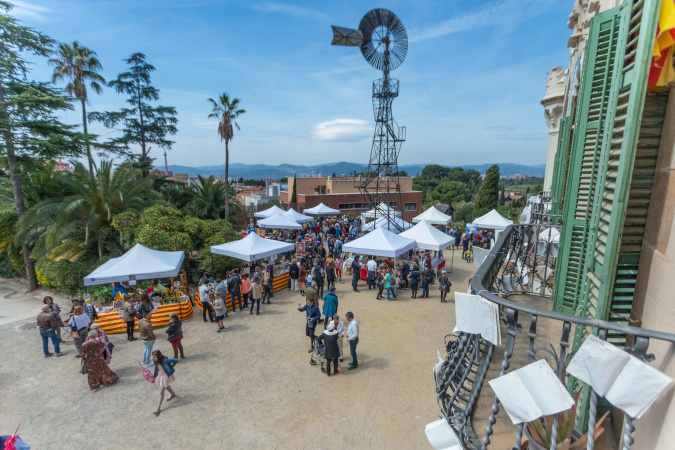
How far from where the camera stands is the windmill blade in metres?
19.8

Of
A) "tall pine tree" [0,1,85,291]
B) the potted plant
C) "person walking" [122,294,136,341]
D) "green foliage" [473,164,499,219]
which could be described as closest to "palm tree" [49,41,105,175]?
"tall pine tree" [0,1,85,291]

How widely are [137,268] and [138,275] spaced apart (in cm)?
26

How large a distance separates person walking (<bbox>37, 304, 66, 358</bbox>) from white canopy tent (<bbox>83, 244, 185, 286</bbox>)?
4.95ft

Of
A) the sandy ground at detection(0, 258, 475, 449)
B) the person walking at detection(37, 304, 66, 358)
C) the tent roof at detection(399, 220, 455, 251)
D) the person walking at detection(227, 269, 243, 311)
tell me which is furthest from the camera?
the tent roof at detection(399, 220, 455, 251)

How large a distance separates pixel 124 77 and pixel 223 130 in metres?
11.1

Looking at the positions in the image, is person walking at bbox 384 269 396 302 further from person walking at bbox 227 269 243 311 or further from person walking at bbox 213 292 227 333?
person walking at bbox 213 292 227 333

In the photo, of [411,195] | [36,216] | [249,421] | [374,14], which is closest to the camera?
[249,421]

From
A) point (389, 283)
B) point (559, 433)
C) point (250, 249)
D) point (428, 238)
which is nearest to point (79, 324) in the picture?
point (250, 249)

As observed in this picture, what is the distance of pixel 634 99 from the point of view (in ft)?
6.79

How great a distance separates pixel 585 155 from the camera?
14.4ft

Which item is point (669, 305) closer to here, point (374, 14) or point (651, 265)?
point (651, 265)

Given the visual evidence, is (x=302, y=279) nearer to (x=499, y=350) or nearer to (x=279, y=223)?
(x=279, y=223)

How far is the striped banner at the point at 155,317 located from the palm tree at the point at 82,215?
481cm

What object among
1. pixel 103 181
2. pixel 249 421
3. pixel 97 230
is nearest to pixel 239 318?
pixel 249 421
